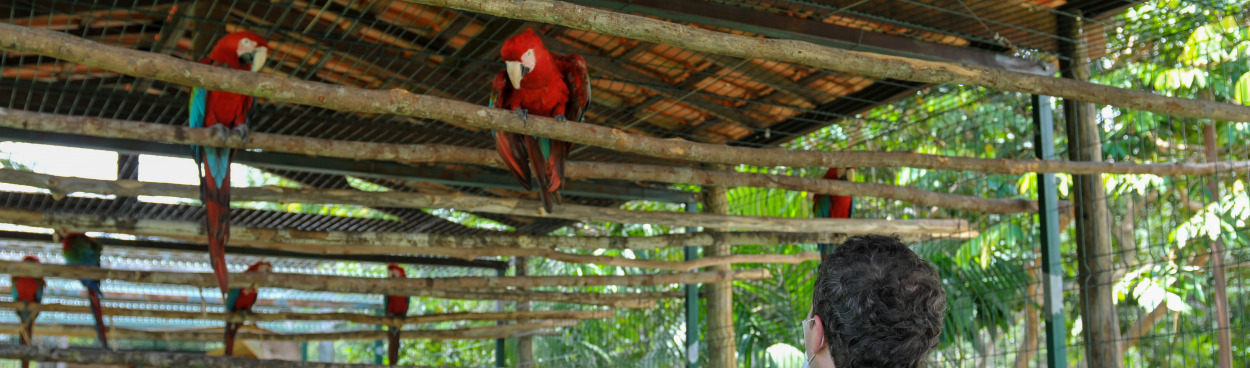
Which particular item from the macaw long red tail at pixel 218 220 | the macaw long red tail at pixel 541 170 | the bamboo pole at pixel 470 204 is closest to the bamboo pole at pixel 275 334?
the macaw long red tail at pixel 218 220

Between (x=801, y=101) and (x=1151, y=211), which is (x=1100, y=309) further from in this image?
(x=1151, y=211)

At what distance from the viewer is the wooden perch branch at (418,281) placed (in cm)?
327

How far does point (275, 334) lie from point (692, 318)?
246 cm

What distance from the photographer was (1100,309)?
316cm

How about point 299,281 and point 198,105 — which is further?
point 299,281

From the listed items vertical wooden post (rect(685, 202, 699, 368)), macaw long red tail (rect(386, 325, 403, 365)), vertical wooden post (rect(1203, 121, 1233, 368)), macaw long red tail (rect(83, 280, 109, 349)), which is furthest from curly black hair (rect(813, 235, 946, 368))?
macaw long red tail (rect(386, 325, 403, 365))

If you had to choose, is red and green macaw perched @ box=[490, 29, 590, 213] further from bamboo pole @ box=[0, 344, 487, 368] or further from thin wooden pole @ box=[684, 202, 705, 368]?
thin wooden pole @ box=[684, 202, 705, 368]

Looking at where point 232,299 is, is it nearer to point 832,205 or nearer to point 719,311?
point 719,311

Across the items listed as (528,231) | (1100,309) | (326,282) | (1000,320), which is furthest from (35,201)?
(1000,320)

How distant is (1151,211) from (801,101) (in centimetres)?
414

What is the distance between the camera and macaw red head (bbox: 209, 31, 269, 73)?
2.91 metres

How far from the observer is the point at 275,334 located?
4.95 m

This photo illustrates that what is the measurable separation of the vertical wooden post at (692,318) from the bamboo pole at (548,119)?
6.63ft

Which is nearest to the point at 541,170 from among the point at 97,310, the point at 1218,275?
the point at 97,310
